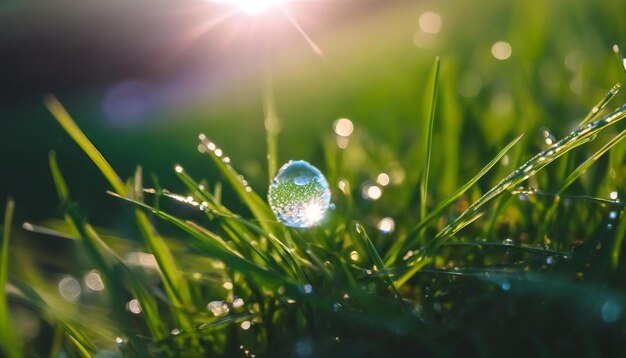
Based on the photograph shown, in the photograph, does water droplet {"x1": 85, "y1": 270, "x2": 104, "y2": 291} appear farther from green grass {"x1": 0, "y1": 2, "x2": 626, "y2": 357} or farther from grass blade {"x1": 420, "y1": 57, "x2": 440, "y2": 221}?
grass blade {"x1": 420, "y1": 57, "x2": 440, "y2": 221}

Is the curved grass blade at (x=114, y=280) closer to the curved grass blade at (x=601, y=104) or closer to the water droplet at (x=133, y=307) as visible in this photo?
the water droplet at (x=133, y=307)

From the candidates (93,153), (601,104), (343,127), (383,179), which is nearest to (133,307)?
(93,153)

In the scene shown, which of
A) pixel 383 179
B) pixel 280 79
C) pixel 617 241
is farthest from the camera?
pixel 280 79

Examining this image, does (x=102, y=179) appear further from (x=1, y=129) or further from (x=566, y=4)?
(x=566, y=4)

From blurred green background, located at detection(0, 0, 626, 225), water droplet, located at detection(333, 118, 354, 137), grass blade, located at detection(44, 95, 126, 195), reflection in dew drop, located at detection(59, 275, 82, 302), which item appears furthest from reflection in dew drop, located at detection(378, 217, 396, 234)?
water droplet, located at detection(333, 118, 354, 137)

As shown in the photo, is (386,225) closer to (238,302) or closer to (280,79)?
(238,302)

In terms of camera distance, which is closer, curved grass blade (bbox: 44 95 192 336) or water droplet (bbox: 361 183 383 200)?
curved grass blade (bbox: 44 95 192 336)
